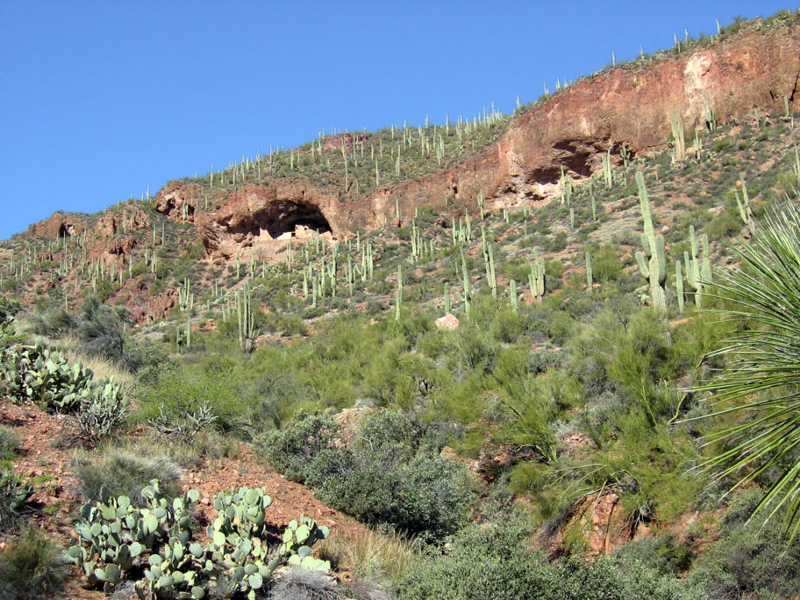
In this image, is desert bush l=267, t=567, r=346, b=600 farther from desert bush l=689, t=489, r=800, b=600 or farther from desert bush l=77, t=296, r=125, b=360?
desert bush l=77, t=296, r=125, b=360

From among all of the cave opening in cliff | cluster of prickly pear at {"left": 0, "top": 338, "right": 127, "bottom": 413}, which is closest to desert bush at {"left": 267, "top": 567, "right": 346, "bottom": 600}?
Answer: cluster of prickly pear at {"left": 0, "top": 338, "right": 127, "bottom": 413}

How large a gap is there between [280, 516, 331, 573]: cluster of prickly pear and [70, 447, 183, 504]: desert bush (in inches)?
55.1

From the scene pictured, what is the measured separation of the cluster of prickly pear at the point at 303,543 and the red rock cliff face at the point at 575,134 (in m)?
36.0

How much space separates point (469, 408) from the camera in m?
12.6

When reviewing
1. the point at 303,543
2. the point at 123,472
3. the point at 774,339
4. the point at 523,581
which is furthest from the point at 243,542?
the point at 774,339

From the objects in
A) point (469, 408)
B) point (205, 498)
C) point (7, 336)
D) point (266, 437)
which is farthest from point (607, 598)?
point (7, 336)

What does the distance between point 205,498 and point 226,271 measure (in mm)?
46888

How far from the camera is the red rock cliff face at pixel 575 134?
1412 inches

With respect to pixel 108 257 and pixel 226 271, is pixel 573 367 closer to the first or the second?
pixel 226 271

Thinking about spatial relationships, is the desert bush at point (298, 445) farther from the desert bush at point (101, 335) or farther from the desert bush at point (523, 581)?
the desert bush at point (101, 335)

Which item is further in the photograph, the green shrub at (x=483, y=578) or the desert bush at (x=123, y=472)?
the desert bush at (x=123, y=472)

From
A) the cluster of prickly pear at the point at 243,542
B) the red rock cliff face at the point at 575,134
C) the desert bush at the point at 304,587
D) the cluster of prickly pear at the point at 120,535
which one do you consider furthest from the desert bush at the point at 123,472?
the red rock cliff face at the point at 575,134

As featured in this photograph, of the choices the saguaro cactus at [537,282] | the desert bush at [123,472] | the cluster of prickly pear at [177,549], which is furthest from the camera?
the saguaro cactus at [537,282]

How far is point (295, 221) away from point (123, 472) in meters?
47.9
